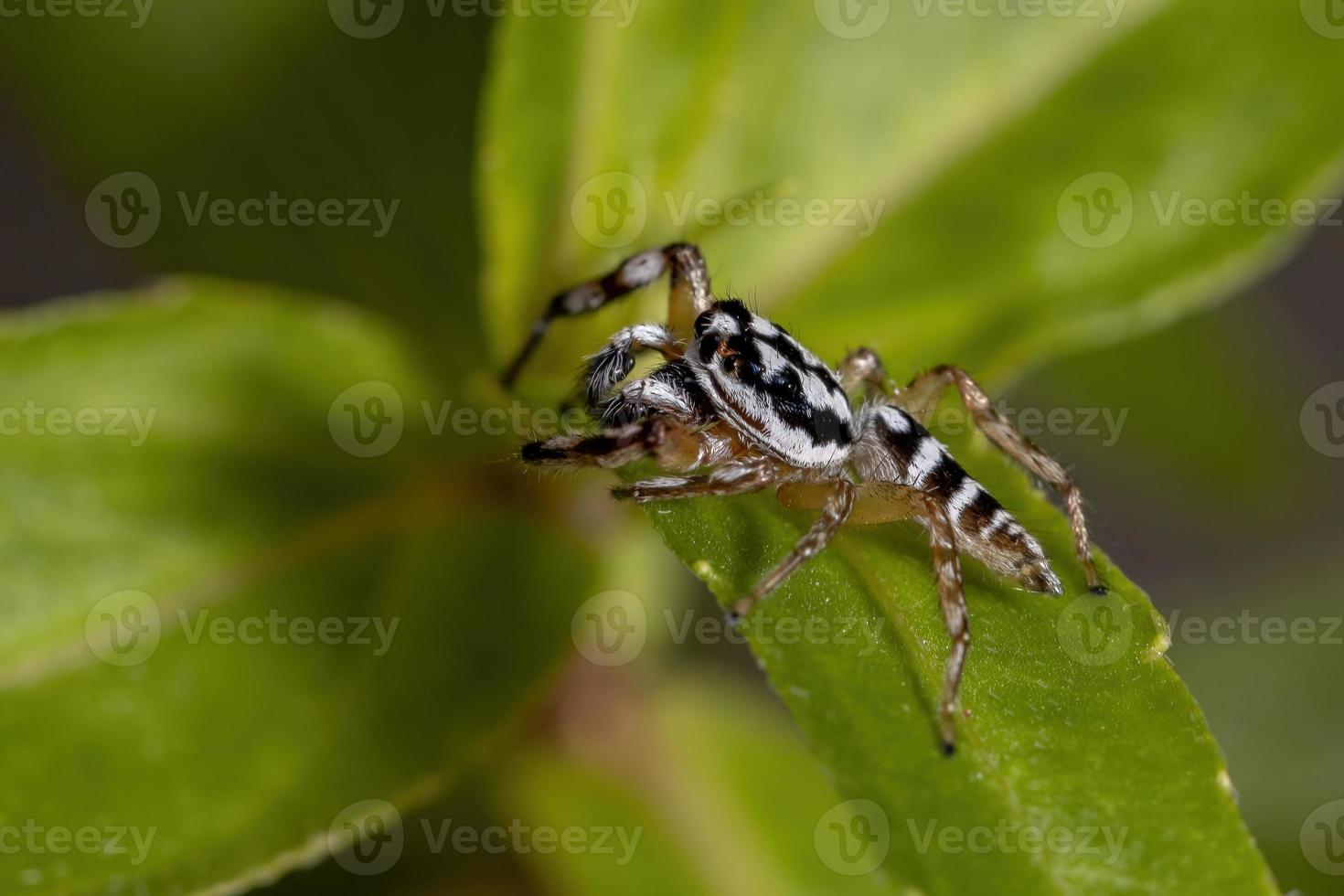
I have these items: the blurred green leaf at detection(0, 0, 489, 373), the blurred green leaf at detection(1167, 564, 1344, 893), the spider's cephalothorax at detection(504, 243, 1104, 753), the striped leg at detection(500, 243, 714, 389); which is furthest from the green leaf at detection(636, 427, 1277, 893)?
the blurred green leaf at detection(1167, 564, 1344, 893)

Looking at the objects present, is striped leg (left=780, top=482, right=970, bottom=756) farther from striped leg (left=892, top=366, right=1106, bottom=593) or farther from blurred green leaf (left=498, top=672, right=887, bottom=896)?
blurred green leaf (left=498, top=672, right=887, bottom=896)

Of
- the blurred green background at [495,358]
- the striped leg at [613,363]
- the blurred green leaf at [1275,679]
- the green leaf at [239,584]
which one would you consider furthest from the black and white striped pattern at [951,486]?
the blurred green leaf at [1275,679]

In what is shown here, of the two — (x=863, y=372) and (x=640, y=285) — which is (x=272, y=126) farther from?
(x=863, y=372)

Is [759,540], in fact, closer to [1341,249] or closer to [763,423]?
[763,423]

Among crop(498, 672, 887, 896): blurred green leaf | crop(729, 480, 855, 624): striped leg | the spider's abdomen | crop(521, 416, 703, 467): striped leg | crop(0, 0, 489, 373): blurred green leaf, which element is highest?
crop(0, 0, 489, 373): blurred green leaf

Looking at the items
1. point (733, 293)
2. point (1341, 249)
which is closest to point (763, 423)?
point (733, 293)

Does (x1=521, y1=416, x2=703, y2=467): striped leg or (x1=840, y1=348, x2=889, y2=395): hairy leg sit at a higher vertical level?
(x1=840, y1=348, x2=889, y2=395): hairy leg

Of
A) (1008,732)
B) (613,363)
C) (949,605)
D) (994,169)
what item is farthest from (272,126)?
(1008,732)
